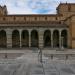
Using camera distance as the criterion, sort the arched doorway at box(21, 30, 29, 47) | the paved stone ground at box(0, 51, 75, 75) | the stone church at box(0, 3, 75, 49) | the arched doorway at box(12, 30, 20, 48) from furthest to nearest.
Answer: the arched doorway at box(21, 30, 29, 47), the arched doorway at box(12, 30, 20, 48), the stone church at box(0, 3, 75, 49), the paved stone ground at box(0, 51, 75, 75)

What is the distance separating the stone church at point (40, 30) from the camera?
52594 millimetres

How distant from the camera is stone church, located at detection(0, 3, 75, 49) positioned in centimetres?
5259

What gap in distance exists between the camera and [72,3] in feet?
199

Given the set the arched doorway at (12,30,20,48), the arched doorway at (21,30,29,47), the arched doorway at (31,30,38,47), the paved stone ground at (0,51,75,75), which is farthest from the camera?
the arched doorway at (31,30,38,47)

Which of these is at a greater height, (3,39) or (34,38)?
(34,38)

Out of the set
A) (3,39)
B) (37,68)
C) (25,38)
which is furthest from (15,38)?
(37,68)

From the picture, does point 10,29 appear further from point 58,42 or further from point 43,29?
point 58,42

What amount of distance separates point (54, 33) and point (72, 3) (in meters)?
10.4

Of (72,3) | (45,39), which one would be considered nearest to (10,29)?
(45,39)

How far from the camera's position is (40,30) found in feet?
173

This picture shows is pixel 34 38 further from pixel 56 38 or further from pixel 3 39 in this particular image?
pixel 3 39

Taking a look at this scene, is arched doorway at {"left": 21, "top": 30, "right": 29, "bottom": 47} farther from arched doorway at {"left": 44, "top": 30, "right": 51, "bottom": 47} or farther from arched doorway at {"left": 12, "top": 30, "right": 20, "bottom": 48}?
arched doorway at {"left": 44, "top": 30, "right": 51, "bottom": 47}

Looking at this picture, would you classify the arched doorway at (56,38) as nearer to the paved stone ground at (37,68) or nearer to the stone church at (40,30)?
the stone church at (40,30)

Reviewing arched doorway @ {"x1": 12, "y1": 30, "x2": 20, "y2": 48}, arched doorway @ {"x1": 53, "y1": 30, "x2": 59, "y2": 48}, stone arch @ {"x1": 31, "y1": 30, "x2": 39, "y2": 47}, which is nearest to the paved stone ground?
arched doorway @ {"x1": 53, "y1": 30, "x2": 59, "y2": 48}
